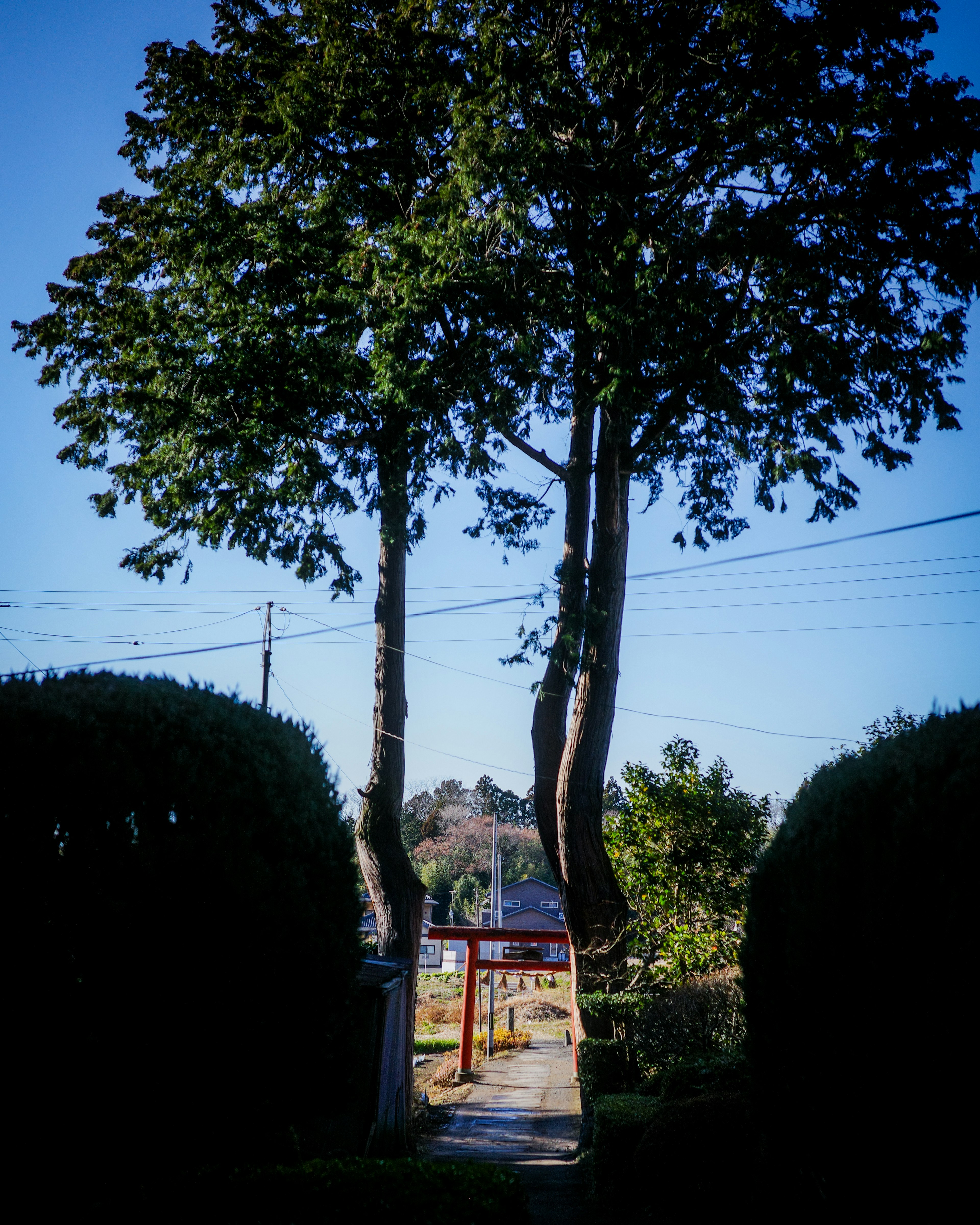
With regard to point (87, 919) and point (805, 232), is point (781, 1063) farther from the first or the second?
point (805, 232)

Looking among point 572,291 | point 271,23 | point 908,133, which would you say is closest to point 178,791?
point 572,291

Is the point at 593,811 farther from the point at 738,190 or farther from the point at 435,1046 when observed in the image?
the point at 435,1046

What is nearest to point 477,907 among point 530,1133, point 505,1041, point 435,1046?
point 505,1041

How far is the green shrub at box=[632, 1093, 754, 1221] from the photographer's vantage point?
20.2 feet

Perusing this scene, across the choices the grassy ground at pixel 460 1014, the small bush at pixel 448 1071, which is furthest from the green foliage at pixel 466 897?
the small bush at pixel 448 1071

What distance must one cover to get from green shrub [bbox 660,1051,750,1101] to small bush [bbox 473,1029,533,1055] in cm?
2182

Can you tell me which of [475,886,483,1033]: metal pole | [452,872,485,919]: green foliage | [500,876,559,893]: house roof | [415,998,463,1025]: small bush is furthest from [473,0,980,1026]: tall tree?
[500,876,559,893]: house roof

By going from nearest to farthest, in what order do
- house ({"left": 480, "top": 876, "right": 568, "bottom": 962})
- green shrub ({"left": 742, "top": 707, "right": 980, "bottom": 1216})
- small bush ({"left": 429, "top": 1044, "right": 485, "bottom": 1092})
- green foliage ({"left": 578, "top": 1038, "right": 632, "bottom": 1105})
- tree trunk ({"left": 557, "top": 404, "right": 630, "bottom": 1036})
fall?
1. green shrub ({"left": 742, "top": 707, "right": 980, "bottom": 1216})
2. green foliage ({"left": 578, "top": 1038, "right": 632, "bottom": 1105})
3. tree trunk ({"left": 557, "top": 404, "right": 630, "bottom": 1036})
4. small bush ({"left": 429, "top": 1044, "right": 485, "bottom": 1092})
5. house ({"left": 480, "top": 876, "right": 568, "bottom": 962})

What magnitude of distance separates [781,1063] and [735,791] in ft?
33.7

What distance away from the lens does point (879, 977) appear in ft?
9.98

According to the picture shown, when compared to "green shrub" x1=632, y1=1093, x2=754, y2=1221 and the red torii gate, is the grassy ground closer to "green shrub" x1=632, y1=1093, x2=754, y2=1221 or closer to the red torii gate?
the red torii gate

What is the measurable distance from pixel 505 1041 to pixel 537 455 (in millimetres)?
24766

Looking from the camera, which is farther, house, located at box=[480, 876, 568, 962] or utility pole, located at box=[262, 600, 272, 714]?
house, located at box=[480, 876, 568, 962]

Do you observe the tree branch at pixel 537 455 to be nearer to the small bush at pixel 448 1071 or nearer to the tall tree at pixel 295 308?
the tall tree at pixel 295 308
